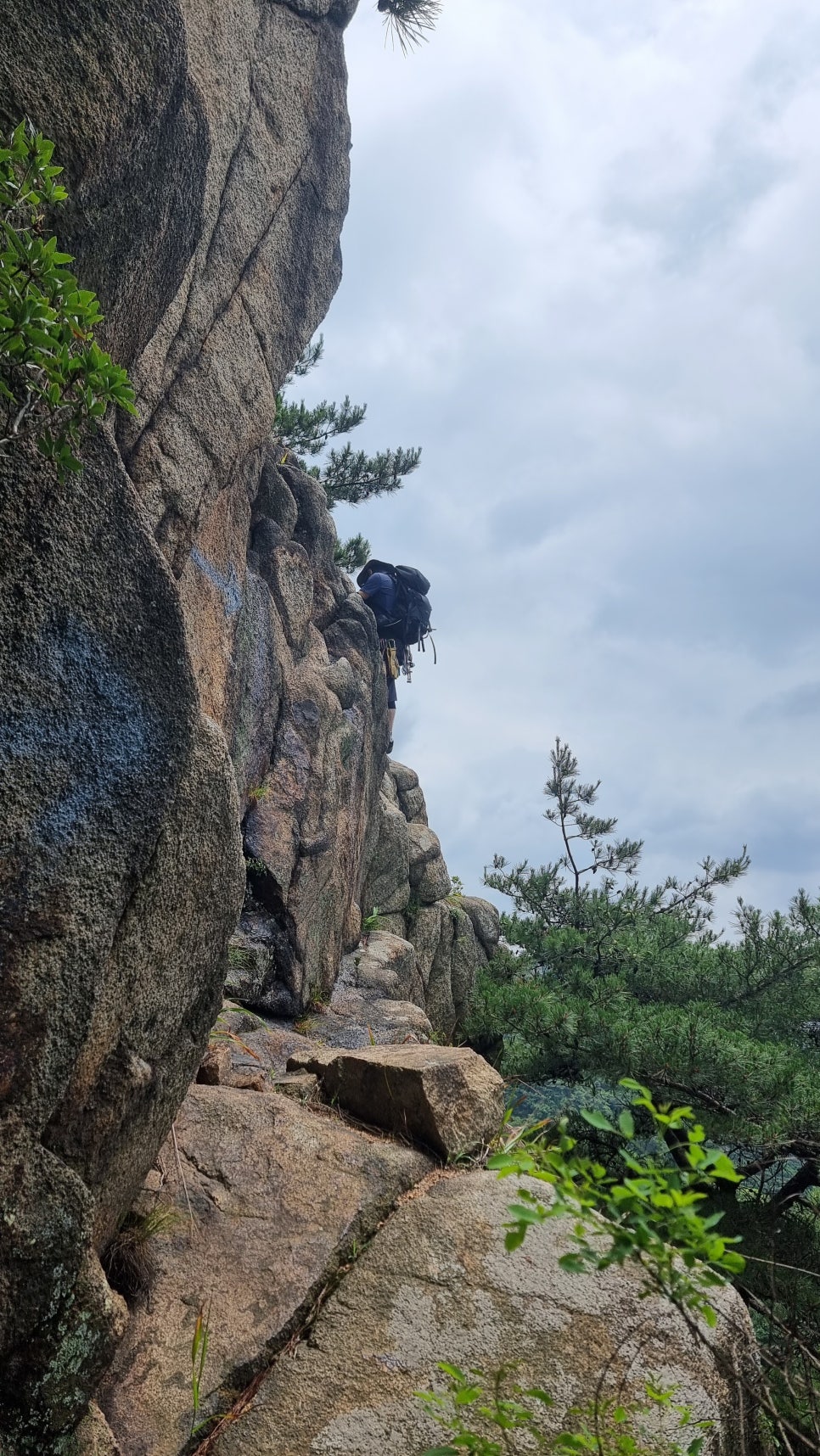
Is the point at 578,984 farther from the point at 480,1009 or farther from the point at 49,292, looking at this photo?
the point at 49,292

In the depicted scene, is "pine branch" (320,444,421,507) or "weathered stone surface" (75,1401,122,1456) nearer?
"weathered stone surface" (75,1401,122,1456)

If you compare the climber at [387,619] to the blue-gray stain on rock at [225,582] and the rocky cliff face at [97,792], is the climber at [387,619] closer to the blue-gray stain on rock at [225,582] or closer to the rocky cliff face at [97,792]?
the blue-gray stain on rock at [225,582]

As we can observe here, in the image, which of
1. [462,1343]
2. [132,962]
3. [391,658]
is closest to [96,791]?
[132,962]

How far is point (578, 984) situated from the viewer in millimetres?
11742

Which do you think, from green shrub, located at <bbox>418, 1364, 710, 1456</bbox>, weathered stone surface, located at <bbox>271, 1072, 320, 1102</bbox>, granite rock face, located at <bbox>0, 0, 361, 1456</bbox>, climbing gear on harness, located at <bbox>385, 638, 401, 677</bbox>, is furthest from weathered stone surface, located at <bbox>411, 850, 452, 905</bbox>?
green shrub, located at <bbox>418, 1364, 710, 1456</bbox>

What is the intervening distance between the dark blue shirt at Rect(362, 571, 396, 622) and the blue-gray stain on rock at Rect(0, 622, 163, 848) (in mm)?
12200

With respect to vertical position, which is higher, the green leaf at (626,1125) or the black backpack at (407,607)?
the black backpack at (407,607)

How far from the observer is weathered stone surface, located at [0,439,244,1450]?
8.87 ft

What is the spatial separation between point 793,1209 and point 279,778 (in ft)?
26.5

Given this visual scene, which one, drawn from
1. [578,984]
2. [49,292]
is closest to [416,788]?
[578,984]

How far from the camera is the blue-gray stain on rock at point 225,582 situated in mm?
8008

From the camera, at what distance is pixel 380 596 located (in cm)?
1534

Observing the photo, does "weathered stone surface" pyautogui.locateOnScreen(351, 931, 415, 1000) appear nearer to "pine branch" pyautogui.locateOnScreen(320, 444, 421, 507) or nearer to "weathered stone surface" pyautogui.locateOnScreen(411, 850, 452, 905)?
"weathered stone surface" pyautogui.locateOnScreen(411, 850, 452, 905)

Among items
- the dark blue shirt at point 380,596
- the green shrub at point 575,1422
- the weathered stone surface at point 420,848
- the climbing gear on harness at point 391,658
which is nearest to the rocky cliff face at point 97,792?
the green shrub at point 575,1422
